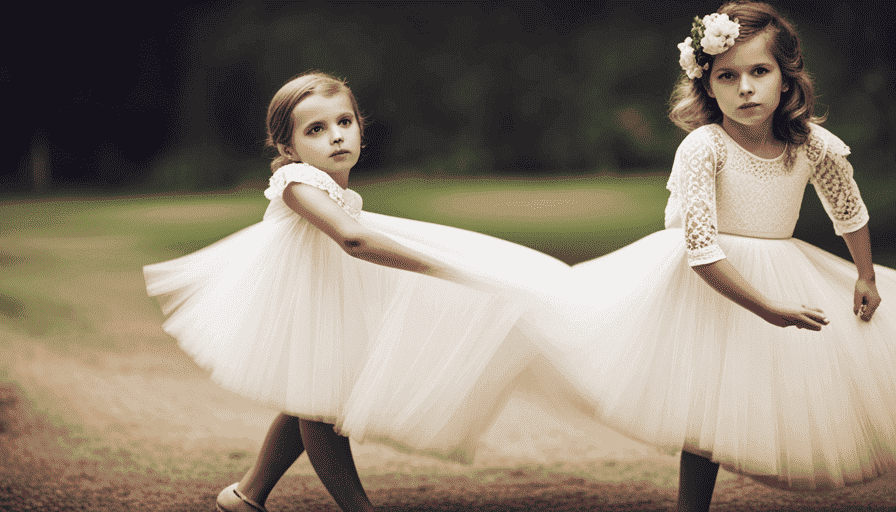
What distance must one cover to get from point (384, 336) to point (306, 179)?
346 mm

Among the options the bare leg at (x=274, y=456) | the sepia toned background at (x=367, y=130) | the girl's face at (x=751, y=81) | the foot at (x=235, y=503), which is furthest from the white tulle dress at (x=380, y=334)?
the sepia toned background at (x=367, y=130)

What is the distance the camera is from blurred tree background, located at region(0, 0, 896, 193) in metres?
3.57

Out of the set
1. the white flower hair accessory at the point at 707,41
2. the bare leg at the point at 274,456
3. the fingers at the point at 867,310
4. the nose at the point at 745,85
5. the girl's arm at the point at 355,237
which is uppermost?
the white flower hair accessory at the point at 707,41

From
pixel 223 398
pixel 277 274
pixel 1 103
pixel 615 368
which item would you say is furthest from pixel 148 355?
pixel 615 368

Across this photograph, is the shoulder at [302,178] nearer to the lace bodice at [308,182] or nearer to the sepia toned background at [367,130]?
the lace bodice at [308,182]

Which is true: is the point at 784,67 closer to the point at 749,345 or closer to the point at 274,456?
the point at 749,345

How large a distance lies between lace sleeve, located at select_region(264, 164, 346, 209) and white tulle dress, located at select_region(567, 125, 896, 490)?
536 millimetres

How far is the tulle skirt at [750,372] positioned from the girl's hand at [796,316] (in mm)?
102

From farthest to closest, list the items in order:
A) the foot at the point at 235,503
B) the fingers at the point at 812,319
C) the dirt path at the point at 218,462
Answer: the dirt path at the point at 218,462 → the foot at the point at 235,503 → the fingers at the point at 812,319

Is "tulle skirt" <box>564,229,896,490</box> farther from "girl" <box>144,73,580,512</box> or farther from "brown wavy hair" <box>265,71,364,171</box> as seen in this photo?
"brown wavy hair" <box>265,71,364,171</box>

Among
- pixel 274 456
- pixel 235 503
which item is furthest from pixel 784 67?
pixel 235 503

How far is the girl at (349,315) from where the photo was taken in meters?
1.53

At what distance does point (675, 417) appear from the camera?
1.49 m

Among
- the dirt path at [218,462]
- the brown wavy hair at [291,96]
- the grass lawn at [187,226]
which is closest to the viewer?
the brown wavy hair at [291,96]
